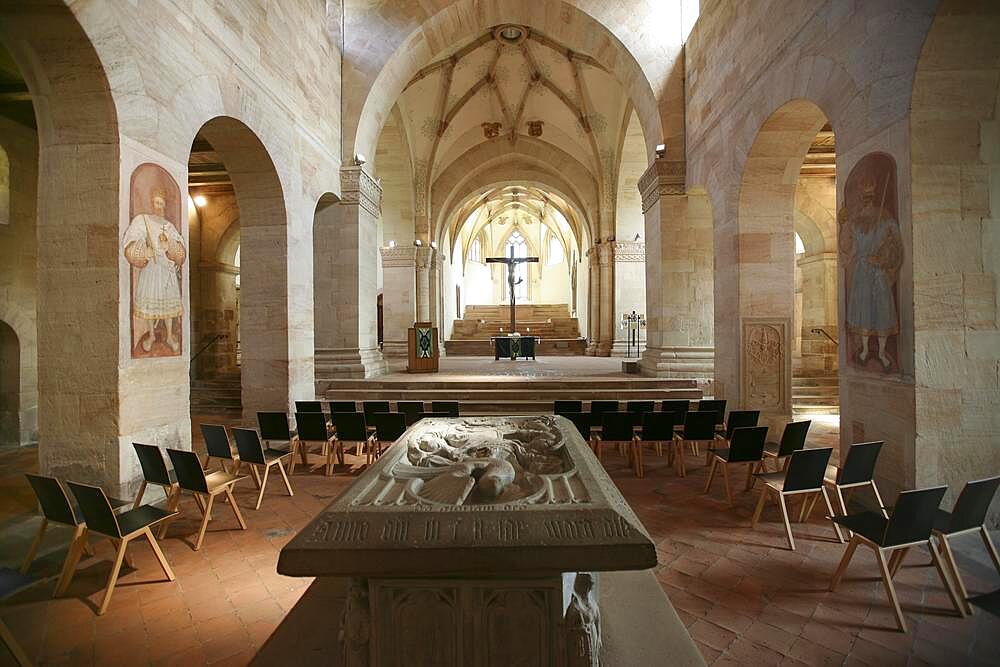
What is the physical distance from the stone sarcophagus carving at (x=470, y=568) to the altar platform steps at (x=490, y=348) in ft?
57.4

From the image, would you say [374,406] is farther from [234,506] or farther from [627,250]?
[627,250]

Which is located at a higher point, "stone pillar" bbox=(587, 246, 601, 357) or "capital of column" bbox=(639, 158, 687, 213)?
"capital of column" bbox=(639, 158, 687, 213)

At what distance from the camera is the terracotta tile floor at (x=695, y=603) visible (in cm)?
258

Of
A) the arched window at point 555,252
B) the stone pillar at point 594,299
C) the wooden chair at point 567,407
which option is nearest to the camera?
the wooden chair at point 567,407

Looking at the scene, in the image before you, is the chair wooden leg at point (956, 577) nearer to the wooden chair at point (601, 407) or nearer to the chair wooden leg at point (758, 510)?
the chair wooden leg at point (758, 510)

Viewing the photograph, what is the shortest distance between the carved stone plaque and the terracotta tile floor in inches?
45.1

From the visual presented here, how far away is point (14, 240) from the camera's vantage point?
26.6 feet

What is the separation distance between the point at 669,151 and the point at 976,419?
7001mm

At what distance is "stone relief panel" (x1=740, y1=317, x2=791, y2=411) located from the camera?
7.02 meters

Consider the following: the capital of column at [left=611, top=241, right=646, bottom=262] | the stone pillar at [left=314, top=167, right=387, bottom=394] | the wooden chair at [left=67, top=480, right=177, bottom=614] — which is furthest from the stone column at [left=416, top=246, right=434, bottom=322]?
the wooden chair at [left=67, top=480, right=177, bottom=614]

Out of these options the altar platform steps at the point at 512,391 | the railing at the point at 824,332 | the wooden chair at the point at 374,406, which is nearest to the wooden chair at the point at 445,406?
the wooden chair at the point at 374,406

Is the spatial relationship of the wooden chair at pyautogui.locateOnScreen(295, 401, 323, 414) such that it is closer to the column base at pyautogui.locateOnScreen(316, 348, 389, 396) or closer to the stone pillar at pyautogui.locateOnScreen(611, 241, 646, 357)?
the column base at pyautogui.locateOnScreen(316, 348, 389, 396)

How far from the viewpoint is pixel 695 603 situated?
3.03 m

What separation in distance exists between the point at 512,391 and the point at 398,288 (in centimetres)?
950
